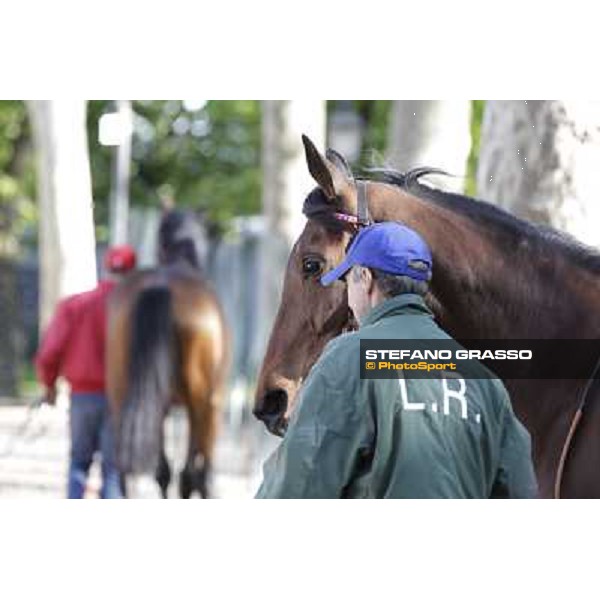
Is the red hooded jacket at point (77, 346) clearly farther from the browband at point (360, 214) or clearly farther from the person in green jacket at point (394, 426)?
the person in green jacket at point (394, 426)

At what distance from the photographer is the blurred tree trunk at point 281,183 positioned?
1041 centimetres

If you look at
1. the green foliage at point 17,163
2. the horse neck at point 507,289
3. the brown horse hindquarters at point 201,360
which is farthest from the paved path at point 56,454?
the green foliage at point 17,163

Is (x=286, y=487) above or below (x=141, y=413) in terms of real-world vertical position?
above

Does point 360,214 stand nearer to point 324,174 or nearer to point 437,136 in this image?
point 324,174

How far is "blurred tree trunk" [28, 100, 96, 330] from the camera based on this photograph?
1270cm

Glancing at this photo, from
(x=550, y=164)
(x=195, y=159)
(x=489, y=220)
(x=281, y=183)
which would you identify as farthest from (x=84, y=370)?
(x=195, y=159)

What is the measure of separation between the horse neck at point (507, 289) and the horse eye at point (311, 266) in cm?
26
